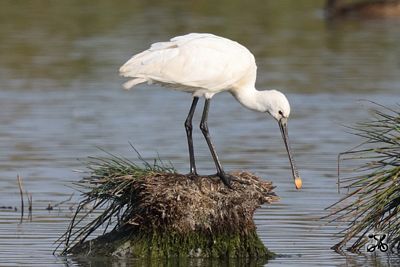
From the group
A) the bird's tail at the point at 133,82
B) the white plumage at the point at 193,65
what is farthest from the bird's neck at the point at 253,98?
the bird's tail at the point at 133,82

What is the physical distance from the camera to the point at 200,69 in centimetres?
1138

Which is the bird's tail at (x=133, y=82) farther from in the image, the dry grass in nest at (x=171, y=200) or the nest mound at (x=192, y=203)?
the nest mound at (x=192, y=203)

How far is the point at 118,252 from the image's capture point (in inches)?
431

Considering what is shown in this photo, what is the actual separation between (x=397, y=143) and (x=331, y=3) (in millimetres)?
22018

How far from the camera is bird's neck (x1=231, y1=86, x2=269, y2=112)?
11.6 metres

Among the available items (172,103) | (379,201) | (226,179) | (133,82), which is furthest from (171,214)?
(172,103)

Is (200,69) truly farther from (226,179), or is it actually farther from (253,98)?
(226,179)

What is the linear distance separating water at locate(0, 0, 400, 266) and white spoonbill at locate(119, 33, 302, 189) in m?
0.99

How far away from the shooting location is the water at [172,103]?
12.4 metres

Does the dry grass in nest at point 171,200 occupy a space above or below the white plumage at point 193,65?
below
